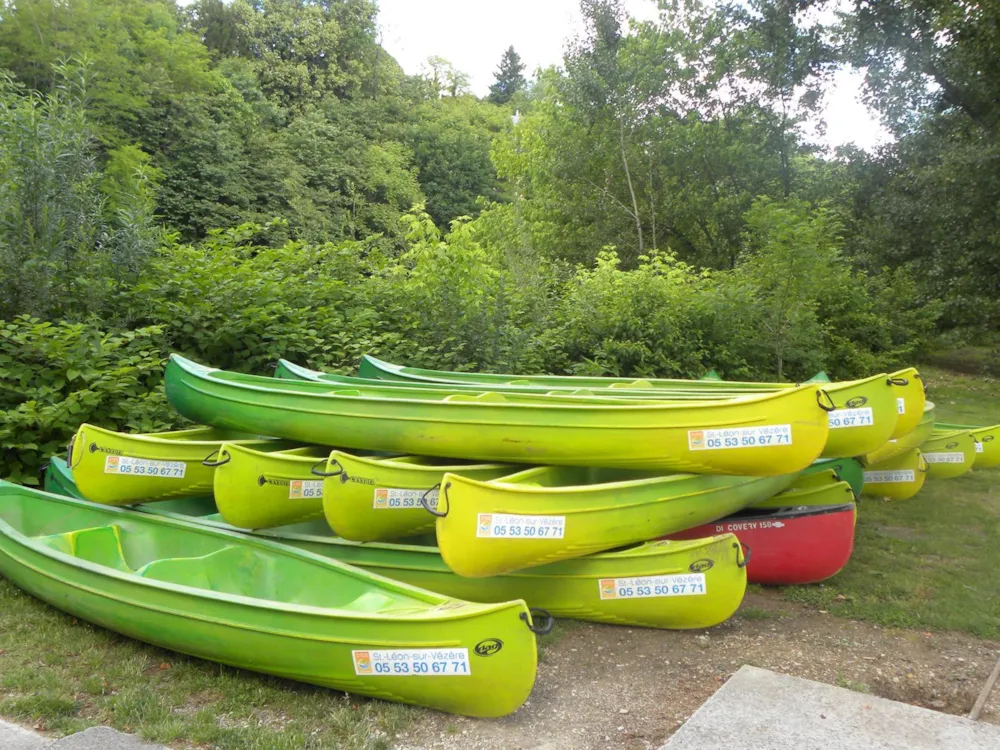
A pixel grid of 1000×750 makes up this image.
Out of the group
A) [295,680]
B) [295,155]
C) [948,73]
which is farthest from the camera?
[295,155]

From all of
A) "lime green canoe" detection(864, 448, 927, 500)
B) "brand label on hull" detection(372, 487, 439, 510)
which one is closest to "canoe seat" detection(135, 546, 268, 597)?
"brand label on hull" detection(372, 487, 439, 510)

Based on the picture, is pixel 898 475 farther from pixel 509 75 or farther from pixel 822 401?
pixel 509 75

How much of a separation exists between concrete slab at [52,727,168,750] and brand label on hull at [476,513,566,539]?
54.5 inches

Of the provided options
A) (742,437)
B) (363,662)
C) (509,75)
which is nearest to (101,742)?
(363,662)

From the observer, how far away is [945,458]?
22.3 ft

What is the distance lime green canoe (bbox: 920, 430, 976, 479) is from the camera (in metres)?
6.77

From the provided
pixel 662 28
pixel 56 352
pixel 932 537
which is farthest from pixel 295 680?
pixel 662 28

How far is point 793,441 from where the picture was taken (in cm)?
363

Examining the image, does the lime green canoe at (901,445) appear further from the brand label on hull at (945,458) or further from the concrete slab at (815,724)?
the concrete slab at (815,724)

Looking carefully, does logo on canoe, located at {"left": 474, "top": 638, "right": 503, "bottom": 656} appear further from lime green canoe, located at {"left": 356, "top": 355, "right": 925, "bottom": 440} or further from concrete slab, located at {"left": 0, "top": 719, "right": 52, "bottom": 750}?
lime green canoe, located at {"left": 356, "top": 355, "right": 925, "bottom": 440}

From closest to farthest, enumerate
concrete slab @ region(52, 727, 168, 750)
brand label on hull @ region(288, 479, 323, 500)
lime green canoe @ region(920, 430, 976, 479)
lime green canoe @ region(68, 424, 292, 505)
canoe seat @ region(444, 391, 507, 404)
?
concrete slab @ region(52, 727, 168, 750) < brand label on hull @ region(288, 479, 323, 500) < lime green canoe @ region(68, 424, 292, 505) < canoe seat @ region(444, 391, 507, 404) < lime green canoe @ region(920, 430, 976, 479)

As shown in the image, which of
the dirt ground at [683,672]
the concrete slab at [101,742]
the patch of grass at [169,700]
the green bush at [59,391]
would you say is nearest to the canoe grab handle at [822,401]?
the dirt ground at [683,672]

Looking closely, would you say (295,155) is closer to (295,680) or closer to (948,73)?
(948,73)

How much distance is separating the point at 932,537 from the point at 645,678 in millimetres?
3240
